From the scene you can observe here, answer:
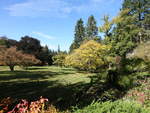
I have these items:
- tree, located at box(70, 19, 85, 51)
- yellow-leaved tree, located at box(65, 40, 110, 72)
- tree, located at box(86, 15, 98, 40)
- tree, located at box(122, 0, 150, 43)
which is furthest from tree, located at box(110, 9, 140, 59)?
tree, located at box(70, 19, 85, 51)

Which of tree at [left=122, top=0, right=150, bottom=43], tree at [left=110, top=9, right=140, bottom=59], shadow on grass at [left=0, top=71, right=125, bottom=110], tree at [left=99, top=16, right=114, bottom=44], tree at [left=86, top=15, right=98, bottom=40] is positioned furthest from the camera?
tree at [left=86, top=15, right=98, bottom=40]

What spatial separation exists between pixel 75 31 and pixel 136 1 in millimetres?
24017

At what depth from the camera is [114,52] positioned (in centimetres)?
1797

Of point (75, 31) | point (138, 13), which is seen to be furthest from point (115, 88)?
point (75, 31)

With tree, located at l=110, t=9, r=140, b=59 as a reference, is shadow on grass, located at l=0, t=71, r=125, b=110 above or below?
below

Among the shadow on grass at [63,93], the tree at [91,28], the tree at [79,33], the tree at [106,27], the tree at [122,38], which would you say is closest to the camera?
the shadow on grass at [63,93]

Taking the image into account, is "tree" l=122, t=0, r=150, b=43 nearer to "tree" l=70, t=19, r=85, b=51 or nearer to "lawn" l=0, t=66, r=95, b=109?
"lawn" l=0, t=66, r=95, b=109

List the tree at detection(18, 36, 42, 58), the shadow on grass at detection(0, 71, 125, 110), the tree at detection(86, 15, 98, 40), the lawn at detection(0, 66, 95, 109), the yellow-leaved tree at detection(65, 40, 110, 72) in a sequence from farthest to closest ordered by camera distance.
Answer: the tree at detection(86, 15, 98, 40) → the tree at detection(18, 36, 42, 58) → the yellow-leaved tree at detection(65, 40, 110, 72) → the lawn at detection(0, 66, 95, 109) → the shadow on grass at detection(0, 71, 125, 110)

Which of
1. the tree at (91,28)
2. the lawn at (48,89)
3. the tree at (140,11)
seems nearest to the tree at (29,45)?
the tree at (91,28)

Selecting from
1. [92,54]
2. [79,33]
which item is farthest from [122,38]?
[79,33]

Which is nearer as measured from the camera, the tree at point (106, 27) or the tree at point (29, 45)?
the tree at point (106, 27)

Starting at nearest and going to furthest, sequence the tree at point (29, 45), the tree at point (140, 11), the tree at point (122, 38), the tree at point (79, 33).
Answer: the tree at point (122, 38), the tree at point (140, 11), the tree at point (29, 45), the tree at point (79, 33)

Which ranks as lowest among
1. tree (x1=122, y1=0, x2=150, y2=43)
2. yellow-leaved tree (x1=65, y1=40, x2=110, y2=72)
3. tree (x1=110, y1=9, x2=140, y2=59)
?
yellow-leaved tree (x1=65, y1=40, x2=110, y2=72)

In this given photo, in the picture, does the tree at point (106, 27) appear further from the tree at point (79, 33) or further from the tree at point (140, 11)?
the tree at point (79, 33)
